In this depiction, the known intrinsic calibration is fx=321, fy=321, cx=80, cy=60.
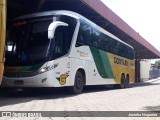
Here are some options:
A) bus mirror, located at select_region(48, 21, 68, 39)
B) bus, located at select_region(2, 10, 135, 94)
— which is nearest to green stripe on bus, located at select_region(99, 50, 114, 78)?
bus, located at select_region(2, 10, 135, 94)

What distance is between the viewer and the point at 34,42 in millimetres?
11703

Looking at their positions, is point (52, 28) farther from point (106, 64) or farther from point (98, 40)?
point (106, 64)

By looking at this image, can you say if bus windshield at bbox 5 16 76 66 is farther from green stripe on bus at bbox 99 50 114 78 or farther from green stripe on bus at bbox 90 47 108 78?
green stripe on bus at bbox 99 50 114 78

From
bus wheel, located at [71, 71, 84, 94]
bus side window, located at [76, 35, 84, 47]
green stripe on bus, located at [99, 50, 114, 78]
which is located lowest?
bus wheel, located at [71, 71, 84, 94]

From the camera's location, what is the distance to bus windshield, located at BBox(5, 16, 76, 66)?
37.6 ft

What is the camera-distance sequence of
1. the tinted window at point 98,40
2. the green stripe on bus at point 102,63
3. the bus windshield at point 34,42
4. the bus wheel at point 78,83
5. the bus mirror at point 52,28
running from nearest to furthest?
1. the bus mirror at point 52,28
2. the bus windshield at point 34,42
3. the bus wheel at point 78,83
4. the tinted window at point 98,40
5. the green stripe on bus at point 102,63

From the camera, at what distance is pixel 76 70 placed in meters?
13.0

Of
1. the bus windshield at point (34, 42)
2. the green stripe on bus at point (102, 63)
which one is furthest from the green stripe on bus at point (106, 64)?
the bus windshield at point (34, 42)

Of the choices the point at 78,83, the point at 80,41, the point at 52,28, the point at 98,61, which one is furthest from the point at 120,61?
the point at 52,28

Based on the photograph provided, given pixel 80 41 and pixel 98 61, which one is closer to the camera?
pixel 80 41

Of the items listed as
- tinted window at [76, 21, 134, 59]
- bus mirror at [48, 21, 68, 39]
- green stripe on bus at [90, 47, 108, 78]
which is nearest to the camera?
bus mirror at [48, 21, 68, 39]

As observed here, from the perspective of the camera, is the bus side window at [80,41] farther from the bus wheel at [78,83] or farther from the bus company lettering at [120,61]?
the bus company lettering at [120,61]

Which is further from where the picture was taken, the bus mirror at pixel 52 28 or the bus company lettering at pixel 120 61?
the bus company lettering at pixel 120 61

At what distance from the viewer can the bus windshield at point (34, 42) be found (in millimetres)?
11453
